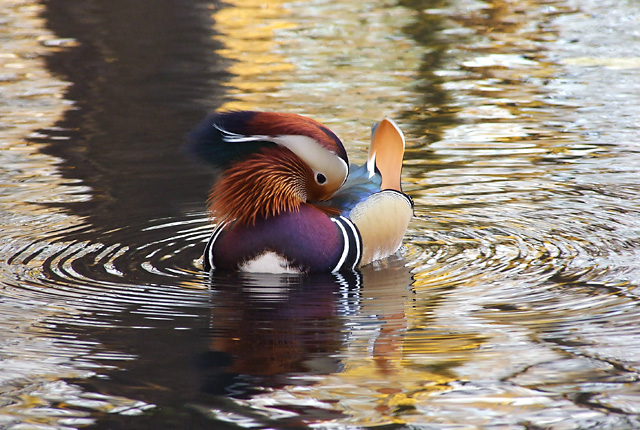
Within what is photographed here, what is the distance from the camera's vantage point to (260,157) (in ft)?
20.5

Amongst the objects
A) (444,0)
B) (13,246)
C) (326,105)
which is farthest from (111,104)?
(444,0)

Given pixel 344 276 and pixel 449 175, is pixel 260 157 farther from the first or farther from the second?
pixel 449 175

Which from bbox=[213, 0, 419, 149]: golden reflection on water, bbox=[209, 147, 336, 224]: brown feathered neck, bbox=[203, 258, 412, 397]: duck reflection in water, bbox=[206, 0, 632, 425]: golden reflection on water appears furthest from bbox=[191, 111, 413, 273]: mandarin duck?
bbox=[213, 0, 419, 149]: golden reflection on water

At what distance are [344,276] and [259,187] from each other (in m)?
0.79

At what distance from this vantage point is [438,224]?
24.3ft

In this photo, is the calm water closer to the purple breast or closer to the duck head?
the purple breast

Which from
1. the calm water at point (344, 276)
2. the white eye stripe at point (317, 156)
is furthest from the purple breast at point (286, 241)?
the white eye stripe at point (317, 156)

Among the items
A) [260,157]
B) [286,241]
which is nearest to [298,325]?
[286,241]

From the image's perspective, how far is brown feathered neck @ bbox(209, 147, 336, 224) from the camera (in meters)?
6.24

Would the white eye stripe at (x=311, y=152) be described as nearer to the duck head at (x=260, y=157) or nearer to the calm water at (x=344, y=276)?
the duck head at (x=260, y=157)

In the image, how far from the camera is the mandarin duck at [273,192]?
20.3ft

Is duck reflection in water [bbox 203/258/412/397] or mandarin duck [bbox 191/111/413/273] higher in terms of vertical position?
mandarin duck [bbox 191/111/413/273]

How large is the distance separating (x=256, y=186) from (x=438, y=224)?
1724 mm

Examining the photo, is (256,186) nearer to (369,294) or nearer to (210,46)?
(369,294)
